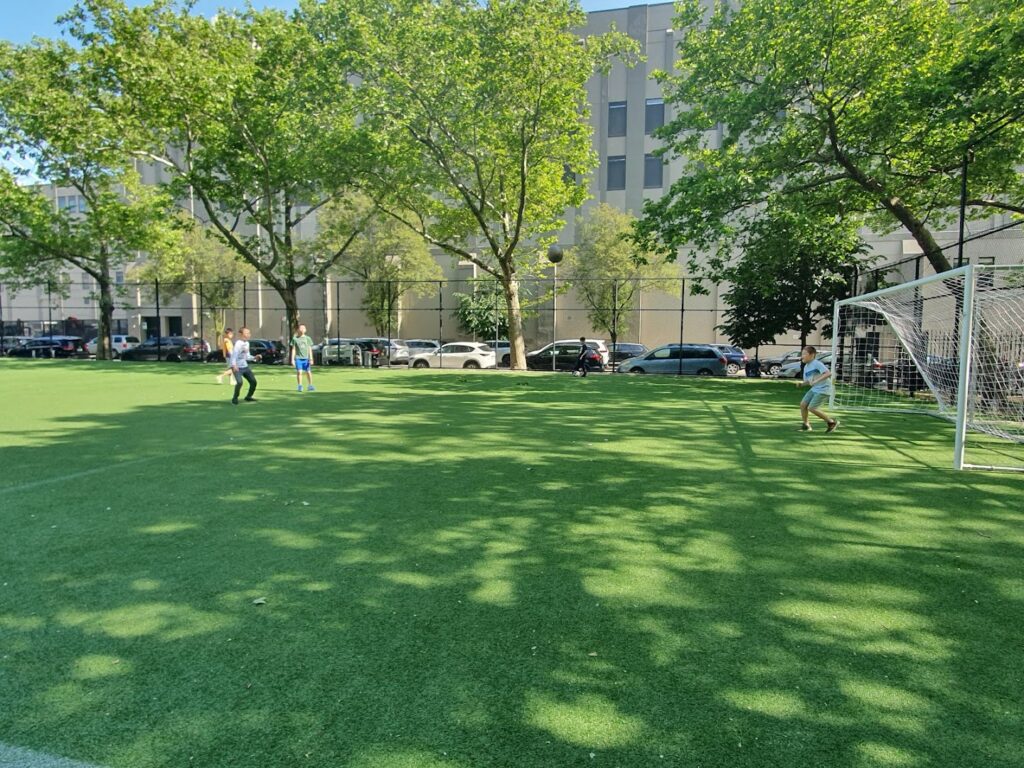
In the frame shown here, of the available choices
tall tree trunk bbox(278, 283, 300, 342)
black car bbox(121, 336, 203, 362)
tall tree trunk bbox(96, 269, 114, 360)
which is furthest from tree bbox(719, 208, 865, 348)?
tall tree trunk bbox(96, 269, 114, 360)

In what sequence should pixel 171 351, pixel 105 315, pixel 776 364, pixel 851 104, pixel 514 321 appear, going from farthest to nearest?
pixel 171 351, pixel 105 315, pixel 776 364, pixel 514 321, pixel 851 104

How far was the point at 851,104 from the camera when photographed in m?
15.3

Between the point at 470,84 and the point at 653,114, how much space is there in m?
22.4

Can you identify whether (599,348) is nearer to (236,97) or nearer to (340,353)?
(340,353)

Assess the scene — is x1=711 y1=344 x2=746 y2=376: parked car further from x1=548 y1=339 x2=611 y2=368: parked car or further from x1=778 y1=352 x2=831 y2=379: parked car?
x1=548 y1=339 x2=611 y2=368: parked car

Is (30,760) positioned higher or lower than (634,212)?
lower

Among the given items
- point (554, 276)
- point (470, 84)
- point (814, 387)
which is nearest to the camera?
point (814, 387)

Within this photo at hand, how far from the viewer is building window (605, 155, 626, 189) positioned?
134 feet

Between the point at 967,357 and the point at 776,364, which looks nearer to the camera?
the point at 967,357

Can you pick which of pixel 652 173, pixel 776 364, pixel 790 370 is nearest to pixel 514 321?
pixel 790 370

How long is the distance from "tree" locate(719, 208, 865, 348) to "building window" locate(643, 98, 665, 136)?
806 inches

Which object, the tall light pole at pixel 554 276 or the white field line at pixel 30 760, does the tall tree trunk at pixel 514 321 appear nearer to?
the tall light pole at pixel 554 276

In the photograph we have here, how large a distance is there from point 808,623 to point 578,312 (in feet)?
121

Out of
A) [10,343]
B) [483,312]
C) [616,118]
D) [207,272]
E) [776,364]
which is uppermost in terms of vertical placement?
[616,118]
